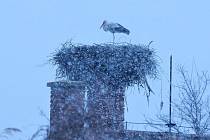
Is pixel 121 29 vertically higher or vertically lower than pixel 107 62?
higher

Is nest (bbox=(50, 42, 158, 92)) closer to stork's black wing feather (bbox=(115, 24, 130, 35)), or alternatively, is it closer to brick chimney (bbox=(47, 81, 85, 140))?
stork's black wing feather (bbox=(115, 24, 130, 35))

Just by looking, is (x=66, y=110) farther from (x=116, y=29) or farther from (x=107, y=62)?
(x=116, y=29)

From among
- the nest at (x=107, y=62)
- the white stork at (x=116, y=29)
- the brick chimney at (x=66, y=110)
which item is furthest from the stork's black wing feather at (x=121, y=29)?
the brick chimney at (x=66, y=110)

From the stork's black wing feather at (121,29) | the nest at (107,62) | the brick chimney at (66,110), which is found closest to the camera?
the brick chimney at (66,110)

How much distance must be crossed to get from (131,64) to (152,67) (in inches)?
23.3

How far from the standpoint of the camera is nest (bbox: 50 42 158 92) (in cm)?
1118

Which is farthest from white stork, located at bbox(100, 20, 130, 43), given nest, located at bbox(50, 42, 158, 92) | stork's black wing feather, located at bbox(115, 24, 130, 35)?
nest, located at bbox(50, 42, 158, 92)

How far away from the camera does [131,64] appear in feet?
38.4

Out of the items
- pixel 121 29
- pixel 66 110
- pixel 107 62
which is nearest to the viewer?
pixel 66 110

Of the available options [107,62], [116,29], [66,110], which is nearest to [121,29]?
[116,29]

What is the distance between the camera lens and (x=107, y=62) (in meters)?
11.6

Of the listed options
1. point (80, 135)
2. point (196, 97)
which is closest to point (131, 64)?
point (196, 97)

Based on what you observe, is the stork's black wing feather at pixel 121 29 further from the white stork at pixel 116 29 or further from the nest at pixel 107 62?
the nest at pixel 107 62

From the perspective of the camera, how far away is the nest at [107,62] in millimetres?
11180
